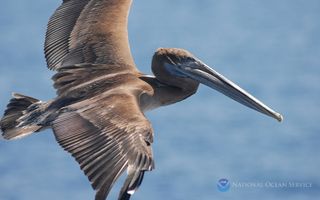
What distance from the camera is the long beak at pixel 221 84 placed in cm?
1180

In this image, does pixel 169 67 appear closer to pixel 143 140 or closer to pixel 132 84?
A: pixel 132 84

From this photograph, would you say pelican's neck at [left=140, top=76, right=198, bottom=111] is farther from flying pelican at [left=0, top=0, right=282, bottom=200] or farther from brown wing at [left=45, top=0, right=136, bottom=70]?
brown wing at [left=45, top=0, right=136, bottom=70]

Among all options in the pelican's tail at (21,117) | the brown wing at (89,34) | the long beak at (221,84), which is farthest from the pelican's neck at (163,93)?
the pelican's tail at (21,117)

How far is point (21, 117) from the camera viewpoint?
470 inches

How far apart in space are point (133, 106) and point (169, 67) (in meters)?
1.28

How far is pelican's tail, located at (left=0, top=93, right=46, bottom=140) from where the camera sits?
11602 mm

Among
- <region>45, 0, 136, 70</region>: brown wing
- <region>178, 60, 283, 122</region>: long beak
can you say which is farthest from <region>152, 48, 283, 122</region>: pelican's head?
<region>45, 0, 136, 70</region>: brown wing

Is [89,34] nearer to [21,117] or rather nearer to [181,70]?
[181,70]

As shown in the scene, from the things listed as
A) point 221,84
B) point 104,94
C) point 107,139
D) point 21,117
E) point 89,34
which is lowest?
point 107,139

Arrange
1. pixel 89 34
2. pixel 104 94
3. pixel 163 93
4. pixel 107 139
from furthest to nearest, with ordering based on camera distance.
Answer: pixel 89 34 < pixel 163 93 < pixel 104 94 < pixel 107 139

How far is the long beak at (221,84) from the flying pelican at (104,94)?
0.04 ft

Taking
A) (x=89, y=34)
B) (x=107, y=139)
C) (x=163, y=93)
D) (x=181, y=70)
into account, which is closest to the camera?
(x=107, y=139)

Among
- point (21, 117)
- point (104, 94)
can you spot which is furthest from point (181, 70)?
point (21, 117)

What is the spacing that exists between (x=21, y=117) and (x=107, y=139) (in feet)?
5.73
